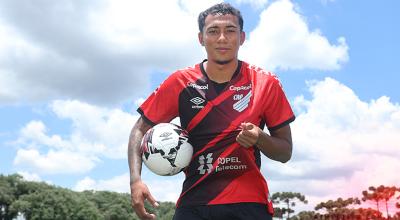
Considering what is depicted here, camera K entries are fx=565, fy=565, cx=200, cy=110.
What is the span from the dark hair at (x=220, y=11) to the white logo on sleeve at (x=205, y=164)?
1.57 m

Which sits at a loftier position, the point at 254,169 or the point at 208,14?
the point at 208,14

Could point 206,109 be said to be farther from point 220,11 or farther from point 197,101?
point 220,11

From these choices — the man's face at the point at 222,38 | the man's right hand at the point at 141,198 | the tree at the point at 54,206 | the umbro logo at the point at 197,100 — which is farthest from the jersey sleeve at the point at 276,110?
the tree at the point at 54,206

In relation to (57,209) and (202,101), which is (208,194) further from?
(57,209)

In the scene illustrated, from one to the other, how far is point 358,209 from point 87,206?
84.7 m

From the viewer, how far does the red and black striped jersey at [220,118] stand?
19.1 ft

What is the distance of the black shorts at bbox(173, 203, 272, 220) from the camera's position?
18.6ft

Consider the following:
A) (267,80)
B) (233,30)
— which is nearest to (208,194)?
(267,80)

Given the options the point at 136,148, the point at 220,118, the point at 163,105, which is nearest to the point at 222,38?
the point at 220,118

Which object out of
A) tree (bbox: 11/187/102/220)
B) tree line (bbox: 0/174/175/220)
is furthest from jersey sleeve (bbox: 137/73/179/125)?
→ tree (bbox: 11/187/102/220)

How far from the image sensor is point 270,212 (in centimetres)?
591

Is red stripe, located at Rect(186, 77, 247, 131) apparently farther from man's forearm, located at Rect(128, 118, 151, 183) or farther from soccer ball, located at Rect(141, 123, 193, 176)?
man's forearm, located at Rect(128, 118, 151, 183)

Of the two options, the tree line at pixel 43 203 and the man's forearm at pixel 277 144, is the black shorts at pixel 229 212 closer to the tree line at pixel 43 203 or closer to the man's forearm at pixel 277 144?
the man's forearm at pixel 277 144

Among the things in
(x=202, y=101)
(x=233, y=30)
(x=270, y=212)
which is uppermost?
(x=233, y=30)
